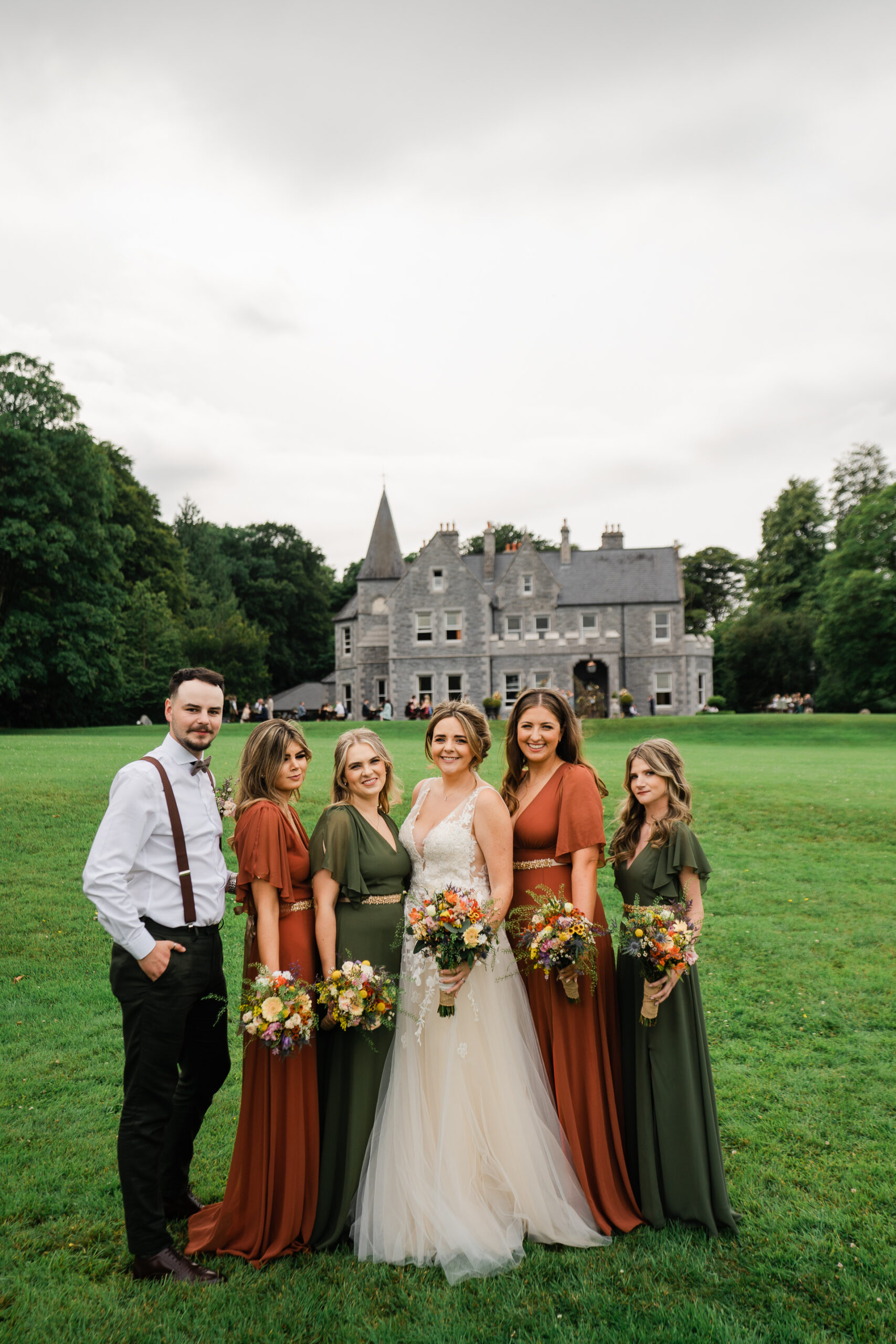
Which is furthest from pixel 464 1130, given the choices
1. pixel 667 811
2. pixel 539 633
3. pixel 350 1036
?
pixel 539 633

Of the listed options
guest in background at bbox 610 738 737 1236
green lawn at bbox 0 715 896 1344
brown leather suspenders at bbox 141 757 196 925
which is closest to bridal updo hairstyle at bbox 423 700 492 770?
guest in background at bbox 610 738 737 1236

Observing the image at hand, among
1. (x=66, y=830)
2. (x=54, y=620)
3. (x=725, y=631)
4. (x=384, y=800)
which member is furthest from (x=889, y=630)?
(x=384, y=800)

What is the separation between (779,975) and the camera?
26.2ft

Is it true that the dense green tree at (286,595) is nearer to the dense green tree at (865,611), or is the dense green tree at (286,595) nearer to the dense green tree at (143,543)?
the dense green tree at (143,543)

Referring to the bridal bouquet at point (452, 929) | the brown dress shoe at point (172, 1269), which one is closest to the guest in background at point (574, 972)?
the bridal bouquet at point (452, 929)

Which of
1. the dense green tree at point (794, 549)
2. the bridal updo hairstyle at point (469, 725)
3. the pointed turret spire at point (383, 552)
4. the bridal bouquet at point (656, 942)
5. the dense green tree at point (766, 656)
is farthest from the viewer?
the dense green tree at point (794, 549)

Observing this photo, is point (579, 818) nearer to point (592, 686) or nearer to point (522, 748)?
point (522, 748)

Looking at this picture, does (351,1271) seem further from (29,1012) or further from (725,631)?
(725,631)

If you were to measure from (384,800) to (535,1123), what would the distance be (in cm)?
172

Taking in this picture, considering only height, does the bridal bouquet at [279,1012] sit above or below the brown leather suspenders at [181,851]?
below

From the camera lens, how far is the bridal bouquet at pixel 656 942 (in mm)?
3869

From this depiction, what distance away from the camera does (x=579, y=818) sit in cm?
429

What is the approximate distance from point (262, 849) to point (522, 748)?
1479mm

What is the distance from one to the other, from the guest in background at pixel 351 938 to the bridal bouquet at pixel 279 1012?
0.75 ft
